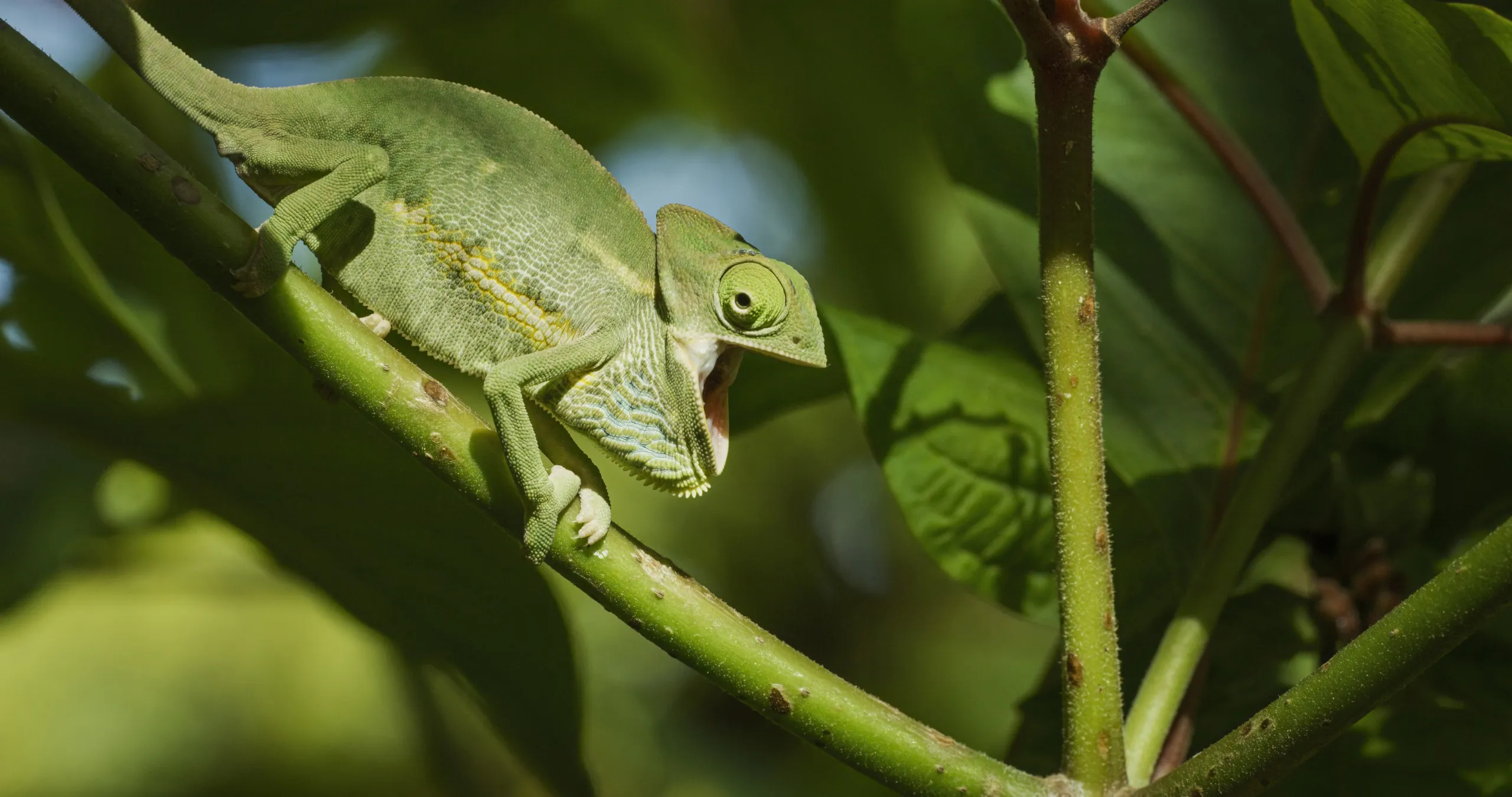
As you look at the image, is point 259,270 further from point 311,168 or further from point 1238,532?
point 1238,532

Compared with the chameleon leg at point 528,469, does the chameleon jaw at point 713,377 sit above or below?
below

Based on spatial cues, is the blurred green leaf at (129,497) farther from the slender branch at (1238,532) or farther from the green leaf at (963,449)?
the slender branch at (1238,532)

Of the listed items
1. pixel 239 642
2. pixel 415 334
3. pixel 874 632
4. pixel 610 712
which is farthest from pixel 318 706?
pixel 415 334

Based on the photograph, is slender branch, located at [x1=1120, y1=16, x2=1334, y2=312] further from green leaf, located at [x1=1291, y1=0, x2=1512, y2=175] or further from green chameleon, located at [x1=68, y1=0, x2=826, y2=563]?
green chameleon, located at [x1=68, y1=0, x2=826, y2=563]

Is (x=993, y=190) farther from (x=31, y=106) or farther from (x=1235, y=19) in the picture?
(x=31, y=106)

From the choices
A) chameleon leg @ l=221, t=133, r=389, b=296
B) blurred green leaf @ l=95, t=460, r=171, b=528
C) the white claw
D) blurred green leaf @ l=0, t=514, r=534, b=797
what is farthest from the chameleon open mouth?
blurred green leaf @ l=0, t=514, r=534, b=797

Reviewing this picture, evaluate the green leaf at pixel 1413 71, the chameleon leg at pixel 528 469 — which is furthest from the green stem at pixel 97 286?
the green leaf at pixel 1413 71

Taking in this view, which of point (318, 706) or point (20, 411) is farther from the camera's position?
point (318, 706)
